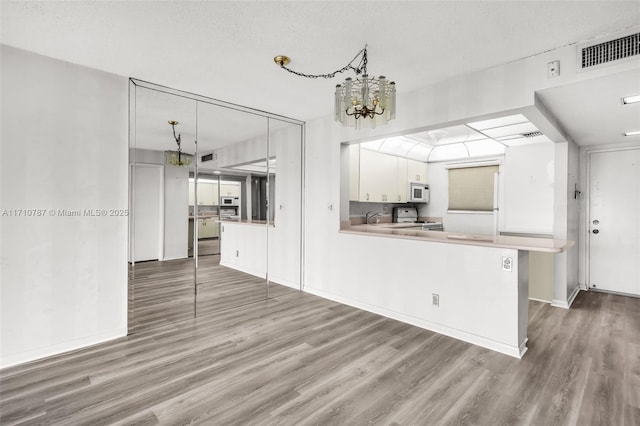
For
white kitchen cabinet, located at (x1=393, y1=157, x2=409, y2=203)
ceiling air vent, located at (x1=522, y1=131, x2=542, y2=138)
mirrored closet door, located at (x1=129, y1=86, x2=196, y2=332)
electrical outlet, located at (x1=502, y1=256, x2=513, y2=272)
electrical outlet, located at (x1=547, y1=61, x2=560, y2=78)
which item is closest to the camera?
electrical outlet, located at (x1=547, y1=61, x2=560, y2=78)

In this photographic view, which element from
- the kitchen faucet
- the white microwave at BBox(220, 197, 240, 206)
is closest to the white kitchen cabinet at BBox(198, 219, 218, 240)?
the white microwave at BBox(220, 197, 240, 206)

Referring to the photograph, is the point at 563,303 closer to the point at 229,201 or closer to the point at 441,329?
the point at 441,329

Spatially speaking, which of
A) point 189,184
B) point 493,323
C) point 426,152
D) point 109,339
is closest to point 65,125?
point 189,184

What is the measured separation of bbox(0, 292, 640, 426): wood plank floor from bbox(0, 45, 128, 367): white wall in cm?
29

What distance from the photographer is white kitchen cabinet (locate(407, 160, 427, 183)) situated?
20.4 feet

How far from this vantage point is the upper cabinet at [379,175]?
4992 mm

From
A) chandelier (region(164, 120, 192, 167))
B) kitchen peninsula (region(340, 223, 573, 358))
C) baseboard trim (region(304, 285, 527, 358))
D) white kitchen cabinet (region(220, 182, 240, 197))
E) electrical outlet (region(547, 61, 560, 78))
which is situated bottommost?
baseboard trim (region(304, 285, 527, 358))

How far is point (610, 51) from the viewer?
2.27 m

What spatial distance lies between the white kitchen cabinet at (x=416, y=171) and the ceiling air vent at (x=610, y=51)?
3853 mm

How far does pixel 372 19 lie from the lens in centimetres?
214

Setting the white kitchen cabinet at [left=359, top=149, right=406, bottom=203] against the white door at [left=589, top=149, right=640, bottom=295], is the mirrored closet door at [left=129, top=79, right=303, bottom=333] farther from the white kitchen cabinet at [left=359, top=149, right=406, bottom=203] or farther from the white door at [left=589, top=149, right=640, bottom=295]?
the white door at [left=589, top=149, right=640, bottom=295]

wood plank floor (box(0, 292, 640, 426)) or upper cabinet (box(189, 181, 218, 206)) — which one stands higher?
upper cabinet (box(189, 181, 218, 206))

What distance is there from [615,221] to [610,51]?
375 centimetres

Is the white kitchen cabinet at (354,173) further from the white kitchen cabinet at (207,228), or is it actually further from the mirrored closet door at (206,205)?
the white kitchen cabinet at (207,228)
